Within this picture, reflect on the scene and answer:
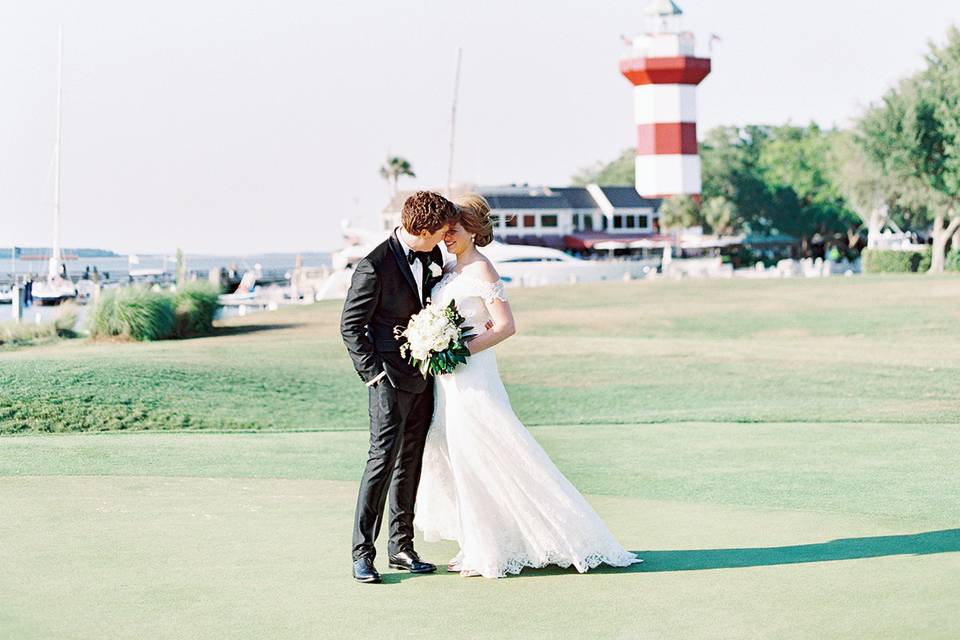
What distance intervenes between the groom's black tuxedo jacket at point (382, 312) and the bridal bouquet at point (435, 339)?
0.21ft

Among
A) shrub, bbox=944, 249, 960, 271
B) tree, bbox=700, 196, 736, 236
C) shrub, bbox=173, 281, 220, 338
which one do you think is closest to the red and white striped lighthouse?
shrub, bbox=173, 281, 220, 338

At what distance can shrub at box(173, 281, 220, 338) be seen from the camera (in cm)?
3081

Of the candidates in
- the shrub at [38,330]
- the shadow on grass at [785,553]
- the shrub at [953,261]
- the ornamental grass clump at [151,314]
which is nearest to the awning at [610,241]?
the shrub at [953,261]

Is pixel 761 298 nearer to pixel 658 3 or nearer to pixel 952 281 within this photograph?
pixel 952 281

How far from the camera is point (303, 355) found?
2608cm

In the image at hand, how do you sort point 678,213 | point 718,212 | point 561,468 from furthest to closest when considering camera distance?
point 718,212 < point 678,213 < point 561,468

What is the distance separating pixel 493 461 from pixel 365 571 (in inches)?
34.1

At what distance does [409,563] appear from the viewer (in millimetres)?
7379

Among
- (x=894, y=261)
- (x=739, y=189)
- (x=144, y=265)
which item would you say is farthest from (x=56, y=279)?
(x=144, y=265)

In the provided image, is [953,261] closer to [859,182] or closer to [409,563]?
[859,182]

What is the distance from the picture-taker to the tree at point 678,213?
106875 millimetres

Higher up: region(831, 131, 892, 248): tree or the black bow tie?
region(831, 131, 892, 248): tree

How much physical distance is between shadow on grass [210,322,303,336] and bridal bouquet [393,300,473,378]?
25.0 metres

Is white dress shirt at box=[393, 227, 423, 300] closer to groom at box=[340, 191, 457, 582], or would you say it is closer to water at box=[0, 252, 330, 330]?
groom at box=[340, 191, 457, 582]
